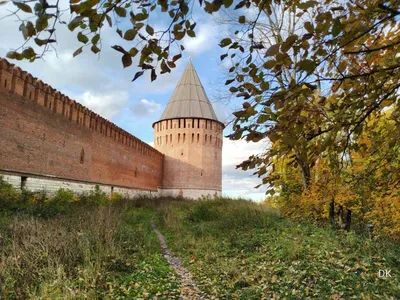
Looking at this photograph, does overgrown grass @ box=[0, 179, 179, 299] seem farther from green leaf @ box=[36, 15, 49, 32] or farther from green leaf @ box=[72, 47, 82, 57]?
green leaf @ box=[36, 15, 49, 32]

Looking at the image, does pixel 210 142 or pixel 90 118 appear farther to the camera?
pixel 210 142

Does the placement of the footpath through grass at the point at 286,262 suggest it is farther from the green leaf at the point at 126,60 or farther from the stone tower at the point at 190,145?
the stone tower at the point at 190,145

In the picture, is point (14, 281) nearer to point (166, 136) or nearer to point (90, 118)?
point (90, 118)

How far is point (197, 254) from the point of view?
754 centimetres

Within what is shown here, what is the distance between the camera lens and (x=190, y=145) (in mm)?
35750

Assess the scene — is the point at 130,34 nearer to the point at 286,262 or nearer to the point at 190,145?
the point at 286,262

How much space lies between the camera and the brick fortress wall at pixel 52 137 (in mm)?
13547

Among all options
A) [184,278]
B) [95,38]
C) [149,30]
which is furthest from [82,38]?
[184,278]

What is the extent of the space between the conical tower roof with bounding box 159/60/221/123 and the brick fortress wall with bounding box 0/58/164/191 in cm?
1108

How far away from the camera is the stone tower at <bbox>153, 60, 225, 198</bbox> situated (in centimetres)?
3578

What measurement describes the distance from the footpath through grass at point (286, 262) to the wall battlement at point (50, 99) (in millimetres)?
9806

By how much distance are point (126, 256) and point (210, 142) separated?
30.6 metres

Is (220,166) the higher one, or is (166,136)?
(166,136)

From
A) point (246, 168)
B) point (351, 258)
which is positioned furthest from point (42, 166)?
point (246, 168)
